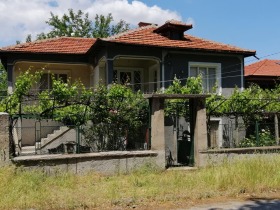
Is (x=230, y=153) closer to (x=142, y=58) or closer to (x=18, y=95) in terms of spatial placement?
(x=18, y=95)

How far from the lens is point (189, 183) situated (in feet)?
28.7

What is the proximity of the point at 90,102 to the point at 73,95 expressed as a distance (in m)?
0.56

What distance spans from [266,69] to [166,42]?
33.8 feet

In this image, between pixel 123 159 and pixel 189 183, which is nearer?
pixel 189 183

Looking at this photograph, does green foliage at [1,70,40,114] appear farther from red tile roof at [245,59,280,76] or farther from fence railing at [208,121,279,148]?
red tile roof at [245,59,280,76]

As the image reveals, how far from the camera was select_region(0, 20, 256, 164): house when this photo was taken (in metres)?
16.8

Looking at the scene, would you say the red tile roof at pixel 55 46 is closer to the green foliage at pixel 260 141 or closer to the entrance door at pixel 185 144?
the entrance door at pixel 185 144

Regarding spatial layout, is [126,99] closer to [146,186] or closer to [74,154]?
[74,154]

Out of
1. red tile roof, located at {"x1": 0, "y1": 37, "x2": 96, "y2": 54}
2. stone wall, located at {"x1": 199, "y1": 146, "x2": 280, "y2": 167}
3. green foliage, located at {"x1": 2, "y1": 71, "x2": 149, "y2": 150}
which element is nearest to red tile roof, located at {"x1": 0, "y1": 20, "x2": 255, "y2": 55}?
red tile roof, located at {"x1": 0, "y1": 37, "x2": 96, "y2": 54}

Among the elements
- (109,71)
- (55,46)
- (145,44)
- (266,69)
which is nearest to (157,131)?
(109,71)

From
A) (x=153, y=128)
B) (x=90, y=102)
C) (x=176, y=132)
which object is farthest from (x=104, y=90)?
(x=176, y=132)

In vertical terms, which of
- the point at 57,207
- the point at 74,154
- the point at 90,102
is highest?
the point at 90,102

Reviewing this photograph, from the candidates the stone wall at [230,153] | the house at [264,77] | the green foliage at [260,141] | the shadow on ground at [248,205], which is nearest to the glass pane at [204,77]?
the green foliage at [260,141]

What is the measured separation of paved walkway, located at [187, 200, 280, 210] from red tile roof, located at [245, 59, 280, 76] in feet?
54.8
